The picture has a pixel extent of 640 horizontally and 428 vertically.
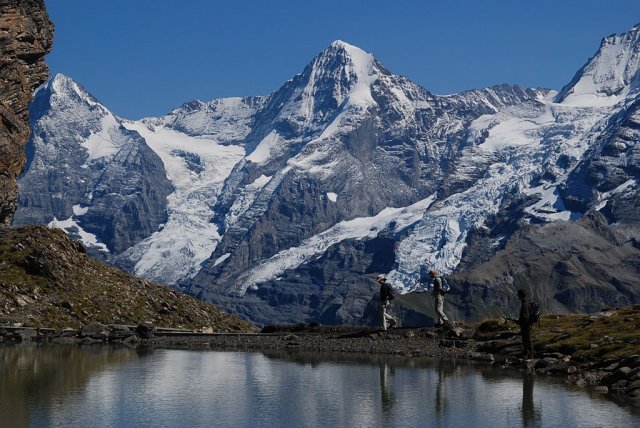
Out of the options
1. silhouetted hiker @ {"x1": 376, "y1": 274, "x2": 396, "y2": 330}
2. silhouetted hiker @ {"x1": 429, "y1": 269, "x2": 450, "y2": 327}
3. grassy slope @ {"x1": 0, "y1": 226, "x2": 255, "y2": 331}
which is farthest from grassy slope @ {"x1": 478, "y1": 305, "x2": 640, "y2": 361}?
grassy slope @ {"x1": 0, "y1": 226, "x2": 255, "y2": 331}

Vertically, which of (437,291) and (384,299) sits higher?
(437,291)

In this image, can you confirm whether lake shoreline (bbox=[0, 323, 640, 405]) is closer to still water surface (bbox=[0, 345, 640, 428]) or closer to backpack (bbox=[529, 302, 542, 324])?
still water surface (bbox=[0, 345, 640, 428])

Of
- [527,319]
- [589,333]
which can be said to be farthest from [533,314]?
[589,333]

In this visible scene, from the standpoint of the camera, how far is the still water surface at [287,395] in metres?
37.2

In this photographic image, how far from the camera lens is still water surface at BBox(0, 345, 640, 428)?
1465 inches

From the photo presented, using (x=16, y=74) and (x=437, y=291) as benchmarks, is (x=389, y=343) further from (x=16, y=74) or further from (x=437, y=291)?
(x=16, y=74)

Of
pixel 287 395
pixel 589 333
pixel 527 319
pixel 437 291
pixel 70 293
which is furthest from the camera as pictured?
pixel 70 293

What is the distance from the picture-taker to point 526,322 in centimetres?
5328

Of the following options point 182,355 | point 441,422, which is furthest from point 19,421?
point 182,355

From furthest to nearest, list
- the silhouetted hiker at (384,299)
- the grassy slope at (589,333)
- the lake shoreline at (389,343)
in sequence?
1. the silhouetted hiker at (384,299)
2. the grassy slope at (589,333)
3. the lake shoreline at (389,343)

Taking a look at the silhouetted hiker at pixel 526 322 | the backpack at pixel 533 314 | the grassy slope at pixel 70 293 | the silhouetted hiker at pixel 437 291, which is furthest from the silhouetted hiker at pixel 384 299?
the grassy slope at pixel 70 293

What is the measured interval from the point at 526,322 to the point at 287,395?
15369mm

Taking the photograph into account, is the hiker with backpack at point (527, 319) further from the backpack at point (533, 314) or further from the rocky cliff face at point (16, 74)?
the rocky cliff face at point (16, 74)

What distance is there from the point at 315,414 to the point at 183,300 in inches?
2381
